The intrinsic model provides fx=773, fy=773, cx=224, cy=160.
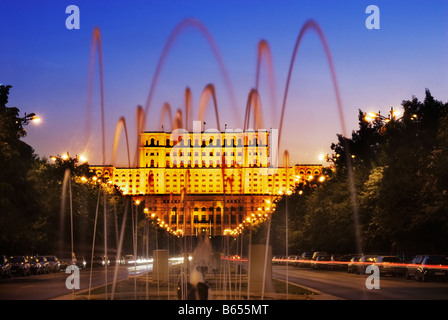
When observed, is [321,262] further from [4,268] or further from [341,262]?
[4,268]

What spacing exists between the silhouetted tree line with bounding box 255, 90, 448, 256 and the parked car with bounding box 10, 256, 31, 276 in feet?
87.1

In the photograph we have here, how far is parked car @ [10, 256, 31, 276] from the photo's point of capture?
56.1m

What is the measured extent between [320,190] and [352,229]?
16.3 m

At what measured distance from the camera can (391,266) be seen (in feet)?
173

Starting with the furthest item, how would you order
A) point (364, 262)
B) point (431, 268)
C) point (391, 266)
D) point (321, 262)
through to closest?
point (321, 262), point (364, 262), point (391, 266), point (431, 268)

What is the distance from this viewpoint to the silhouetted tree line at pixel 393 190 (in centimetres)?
5106

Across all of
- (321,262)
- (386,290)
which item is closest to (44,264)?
(321,262)

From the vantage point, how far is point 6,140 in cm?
4616

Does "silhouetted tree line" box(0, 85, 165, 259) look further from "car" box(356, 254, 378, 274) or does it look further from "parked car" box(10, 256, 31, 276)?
"car" box(356, 254, 378, 274)

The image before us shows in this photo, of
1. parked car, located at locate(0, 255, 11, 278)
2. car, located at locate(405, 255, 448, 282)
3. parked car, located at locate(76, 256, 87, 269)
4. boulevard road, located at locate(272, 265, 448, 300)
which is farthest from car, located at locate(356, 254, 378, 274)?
parked car, located at locate(76, 256, 87, 269)

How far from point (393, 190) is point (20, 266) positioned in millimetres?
27419
